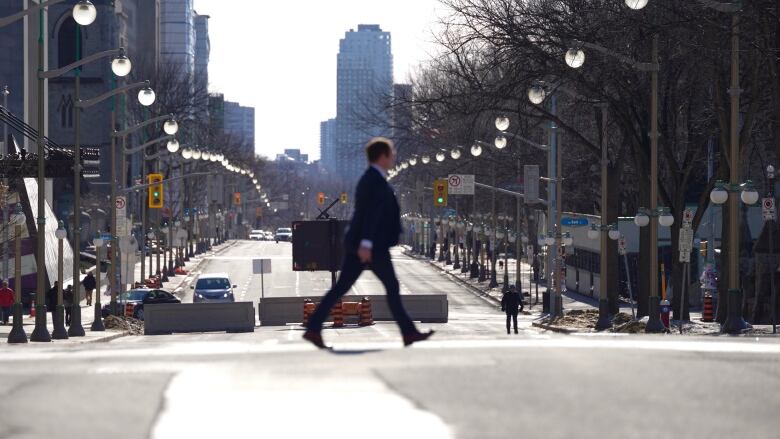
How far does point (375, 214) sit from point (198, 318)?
41.3m

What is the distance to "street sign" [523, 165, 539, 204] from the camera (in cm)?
6309

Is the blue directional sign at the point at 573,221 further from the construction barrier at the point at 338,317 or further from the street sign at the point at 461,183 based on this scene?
the street sign at the point at 461,183

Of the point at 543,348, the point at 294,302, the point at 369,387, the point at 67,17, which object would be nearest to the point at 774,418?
the point at 369,387

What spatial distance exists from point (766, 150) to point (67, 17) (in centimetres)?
6690

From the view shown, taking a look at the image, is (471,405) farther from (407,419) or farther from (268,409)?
(268,409)

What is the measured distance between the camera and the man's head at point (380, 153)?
1221 centimetres

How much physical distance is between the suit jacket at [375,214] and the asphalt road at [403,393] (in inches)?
36.0

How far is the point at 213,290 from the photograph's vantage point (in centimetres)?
6406

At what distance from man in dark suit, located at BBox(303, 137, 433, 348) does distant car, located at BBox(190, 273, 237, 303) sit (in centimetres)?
5095

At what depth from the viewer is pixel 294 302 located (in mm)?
58469

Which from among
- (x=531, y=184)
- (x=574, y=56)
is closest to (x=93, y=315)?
(x=531, y=184)

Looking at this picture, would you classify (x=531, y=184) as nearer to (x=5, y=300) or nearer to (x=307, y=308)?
(x=307, y=308)

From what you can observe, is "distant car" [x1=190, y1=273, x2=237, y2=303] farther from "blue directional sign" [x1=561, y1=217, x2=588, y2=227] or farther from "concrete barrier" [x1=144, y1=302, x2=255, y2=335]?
"blue directional sign" [x1=561, y1=217, x2=588, y2=227]

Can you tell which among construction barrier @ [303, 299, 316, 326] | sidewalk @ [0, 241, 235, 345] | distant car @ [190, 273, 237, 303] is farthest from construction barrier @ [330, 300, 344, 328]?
distant car @ [190, 273, 237, 303]
